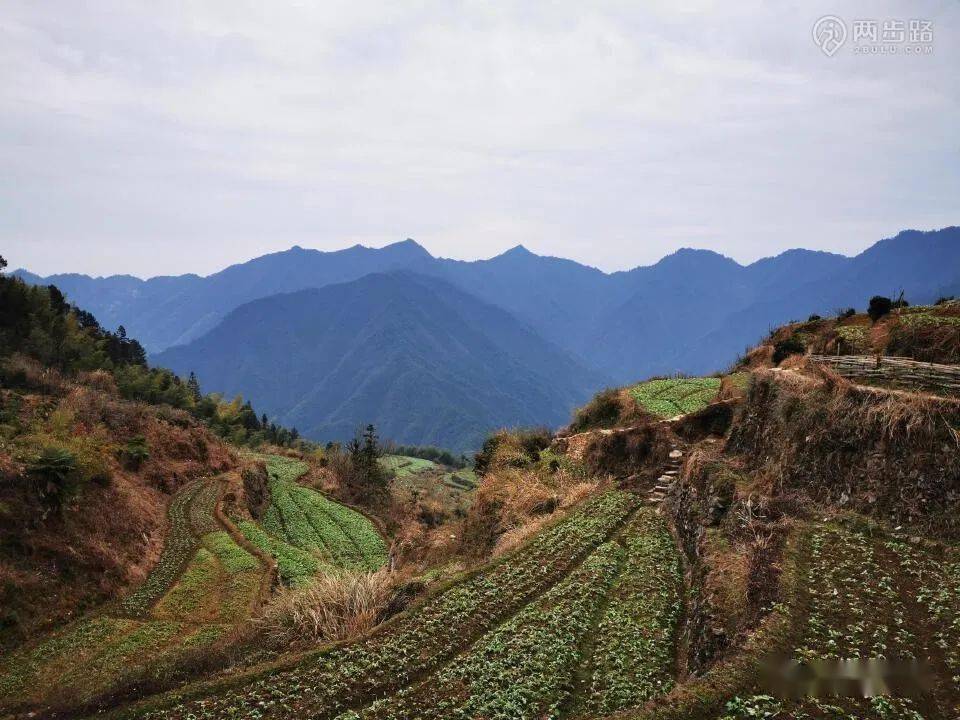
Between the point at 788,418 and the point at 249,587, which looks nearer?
the point at 788,418

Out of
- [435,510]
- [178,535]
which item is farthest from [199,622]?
[435,510]

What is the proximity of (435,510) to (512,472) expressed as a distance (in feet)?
98.5

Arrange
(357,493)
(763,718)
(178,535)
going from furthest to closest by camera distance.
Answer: (357,493) → (178,535) → (763,718)

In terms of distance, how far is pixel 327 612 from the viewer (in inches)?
621

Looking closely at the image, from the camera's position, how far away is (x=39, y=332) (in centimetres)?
6072

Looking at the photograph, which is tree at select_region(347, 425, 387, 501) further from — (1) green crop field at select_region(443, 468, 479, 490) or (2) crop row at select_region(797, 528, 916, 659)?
(2) crop row at select_region(797, 528, 916, 659)

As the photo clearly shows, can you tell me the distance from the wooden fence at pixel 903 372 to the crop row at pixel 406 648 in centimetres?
959

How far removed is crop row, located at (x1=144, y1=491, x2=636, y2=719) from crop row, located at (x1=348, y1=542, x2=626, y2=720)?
57 centimetres

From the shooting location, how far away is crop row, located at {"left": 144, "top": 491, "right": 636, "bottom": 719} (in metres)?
11.3

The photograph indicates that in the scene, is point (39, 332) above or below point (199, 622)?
above

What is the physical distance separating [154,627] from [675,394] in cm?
2751

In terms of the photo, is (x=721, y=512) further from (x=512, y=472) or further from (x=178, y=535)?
(x=178, y=535)

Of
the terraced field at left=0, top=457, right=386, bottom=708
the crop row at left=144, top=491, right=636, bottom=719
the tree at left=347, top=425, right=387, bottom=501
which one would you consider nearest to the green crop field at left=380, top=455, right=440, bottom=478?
the tree at left=347, top=425, right=387, bottom=501

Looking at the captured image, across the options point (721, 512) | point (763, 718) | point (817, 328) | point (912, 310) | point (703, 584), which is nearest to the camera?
point (763, 718)
